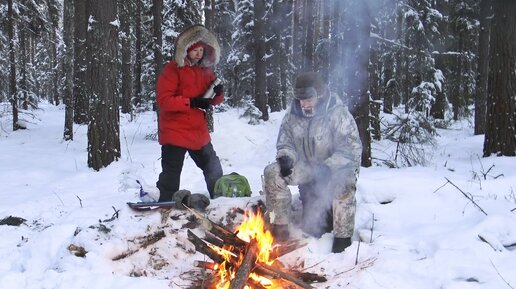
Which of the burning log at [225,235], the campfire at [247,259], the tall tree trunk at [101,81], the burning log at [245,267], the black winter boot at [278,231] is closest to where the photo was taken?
the burning log at [245,267]

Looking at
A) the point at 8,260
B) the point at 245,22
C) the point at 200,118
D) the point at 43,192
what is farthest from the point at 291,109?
the point at 245,22

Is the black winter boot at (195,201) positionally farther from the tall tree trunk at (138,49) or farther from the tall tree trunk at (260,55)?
the tall tree trunk at (138,49)

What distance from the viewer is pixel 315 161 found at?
442 cm

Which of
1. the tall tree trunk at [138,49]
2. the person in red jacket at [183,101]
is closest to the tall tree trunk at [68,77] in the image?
the tall tree trunk at [138,49]

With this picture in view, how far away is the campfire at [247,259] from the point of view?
10.8ft

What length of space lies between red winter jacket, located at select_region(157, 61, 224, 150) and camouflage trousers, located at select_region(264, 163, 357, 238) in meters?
1.22

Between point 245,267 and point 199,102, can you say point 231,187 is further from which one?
point 245,267

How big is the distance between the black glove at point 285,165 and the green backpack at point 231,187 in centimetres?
103

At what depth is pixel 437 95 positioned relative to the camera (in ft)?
61.6

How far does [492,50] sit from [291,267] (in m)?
6.67

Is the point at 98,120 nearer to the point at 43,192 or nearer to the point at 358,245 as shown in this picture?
the point at 43,192

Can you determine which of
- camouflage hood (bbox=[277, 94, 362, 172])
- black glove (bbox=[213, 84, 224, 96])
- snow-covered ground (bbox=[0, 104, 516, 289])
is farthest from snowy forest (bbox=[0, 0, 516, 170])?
camouflage hood (bbox=[277, 94, 362, 172])

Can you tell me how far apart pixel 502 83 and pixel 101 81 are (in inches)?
286

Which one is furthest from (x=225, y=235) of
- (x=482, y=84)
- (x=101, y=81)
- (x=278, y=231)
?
(x=482, y=84)
